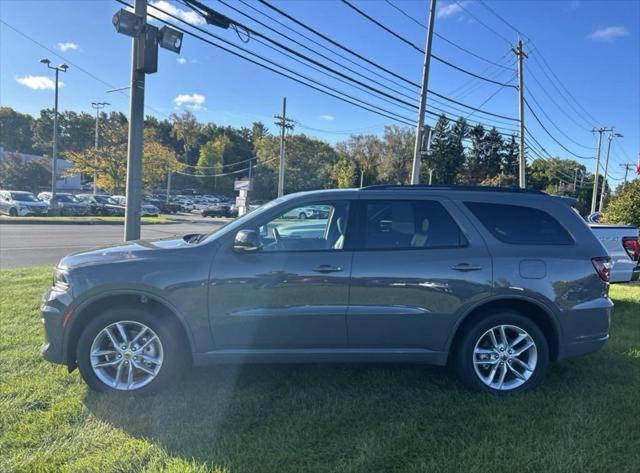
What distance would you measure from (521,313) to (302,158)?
78.8 metres

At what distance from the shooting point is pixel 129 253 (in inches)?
149

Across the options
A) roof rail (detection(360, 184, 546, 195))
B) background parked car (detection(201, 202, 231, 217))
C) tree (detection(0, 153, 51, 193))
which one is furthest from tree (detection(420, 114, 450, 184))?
roof rail (detection(360, 184, 546, 195))

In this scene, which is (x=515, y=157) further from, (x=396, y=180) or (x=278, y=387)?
(x=278, y=387)

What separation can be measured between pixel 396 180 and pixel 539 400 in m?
73.0

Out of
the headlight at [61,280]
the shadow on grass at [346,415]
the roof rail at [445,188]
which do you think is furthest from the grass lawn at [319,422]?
the roof rail at [445,188]

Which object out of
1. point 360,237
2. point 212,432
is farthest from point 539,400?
point 212,432

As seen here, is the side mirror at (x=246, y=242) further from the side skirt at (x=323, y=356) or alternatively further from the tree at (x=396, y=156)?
the tree at (x=396, y=156)

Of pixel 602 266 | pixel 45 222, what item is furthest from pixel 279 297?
pixel 45 222

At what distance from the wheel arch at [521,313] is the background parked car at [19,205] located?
32.6 m

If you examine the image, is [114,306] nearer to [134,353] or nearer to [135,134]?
[134,353]

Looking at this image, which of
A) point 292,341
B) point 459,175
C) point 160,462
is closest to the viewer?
point 160,462

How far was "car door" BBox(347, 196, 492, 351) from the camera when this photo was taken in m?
3.75

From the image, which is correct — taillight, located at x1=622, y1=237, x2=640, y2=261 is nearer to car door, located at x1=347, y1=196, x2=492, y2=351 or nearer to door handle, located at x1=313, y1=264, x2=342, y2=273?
car door, located at x1=347, y1=196, x2=492, y2=351

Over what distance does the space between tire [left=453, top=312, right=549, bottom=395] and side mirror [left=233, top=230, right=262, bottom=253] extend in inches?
74.0
